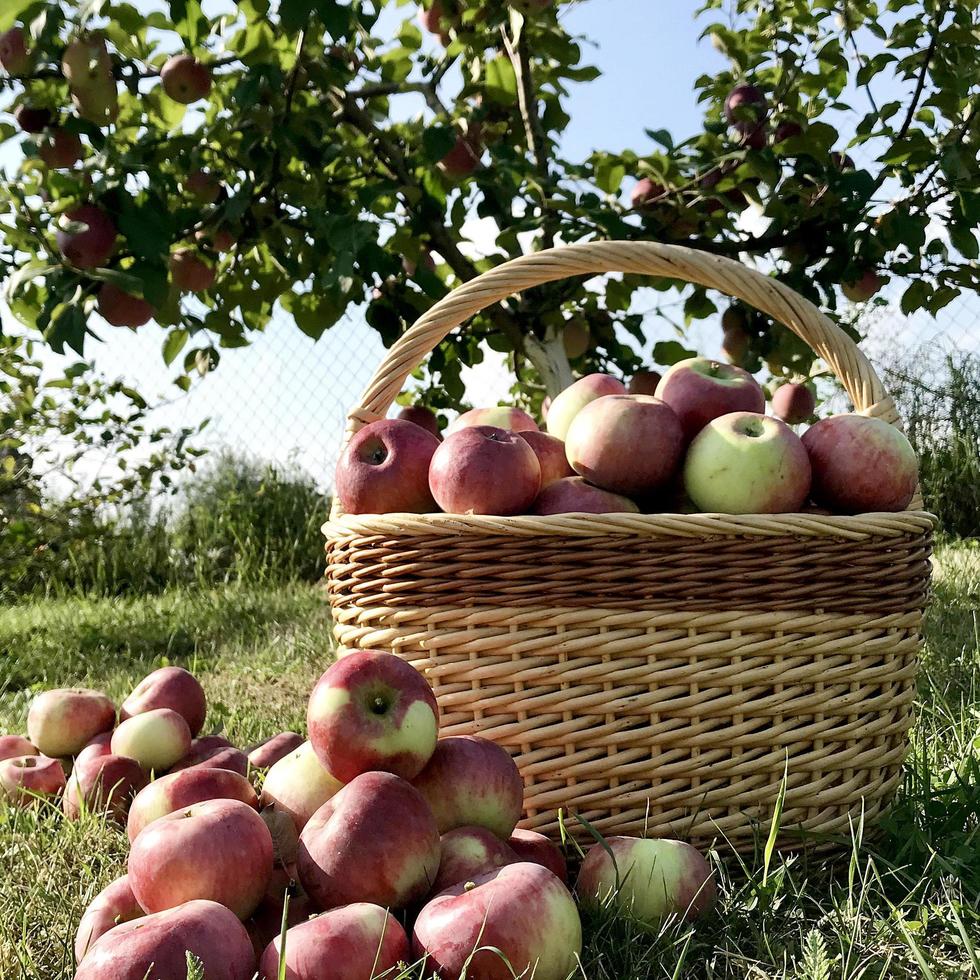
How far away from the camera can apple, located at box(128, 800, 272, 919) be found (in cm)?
91

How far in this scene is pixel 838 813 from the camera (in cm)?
125

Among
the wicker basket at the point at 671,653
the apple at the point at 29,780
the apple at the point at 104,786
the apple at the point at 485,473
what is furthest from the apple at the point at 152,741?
the apple at the point at 485,473

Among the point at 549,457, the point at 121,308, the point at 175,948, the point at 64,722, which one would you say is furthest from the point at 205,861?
the point at 121,308

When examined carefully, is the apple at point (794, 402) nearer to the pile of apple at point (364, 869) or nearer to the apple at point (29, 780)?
the pile of apple at point (364, 869)

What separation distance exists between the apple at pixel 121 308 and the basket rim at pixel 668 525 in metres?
1.16

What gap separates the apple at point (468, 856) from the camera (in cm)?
98

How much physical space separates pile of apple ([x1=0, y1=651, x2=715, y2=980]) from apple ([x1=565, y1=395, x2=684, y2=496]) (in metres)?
0.41

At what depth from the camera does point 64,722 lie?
1.68m

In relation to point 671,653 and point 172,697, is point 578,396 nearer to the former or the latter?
point 671,653

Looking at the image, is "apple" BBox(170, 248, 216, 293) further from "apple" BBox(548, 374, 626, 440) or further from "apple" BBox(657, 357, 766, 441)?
"apple" BBox(657, 357, 766, 441)

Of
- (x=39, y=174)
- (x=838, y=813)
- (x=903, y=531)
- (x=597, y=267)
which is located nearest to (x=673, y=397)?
(x=597, y=267)

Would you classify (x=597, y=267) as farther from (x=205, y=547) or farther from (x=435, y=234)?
(x=205, y=547)

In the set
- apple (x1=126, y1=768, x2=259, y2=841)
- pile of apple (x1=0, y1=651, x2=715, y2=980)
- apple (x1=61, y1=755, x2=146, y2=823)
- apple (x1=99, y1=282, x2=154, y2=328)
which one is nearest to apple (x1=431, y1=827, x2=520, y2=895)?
pile of apple (x1=0, y1=651, x2=715, y2=980)

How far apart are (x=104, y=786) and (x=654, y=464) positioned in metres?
0.95
